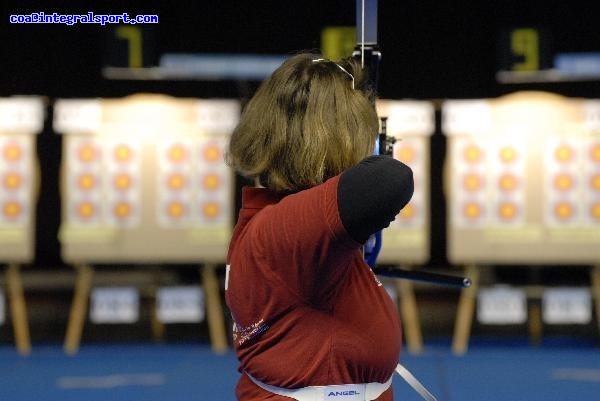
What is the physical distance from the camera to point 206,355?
470 cm

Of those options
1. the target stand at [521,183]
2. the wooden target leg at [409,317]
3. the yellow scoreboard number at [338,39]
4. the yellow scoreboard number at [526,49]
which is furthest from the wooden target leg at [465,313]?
the yellow scoreboard number at [338,39]

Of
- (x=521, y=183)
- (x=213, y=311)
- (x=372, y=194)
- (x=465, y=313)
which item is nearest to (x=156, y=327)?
(x=213, y=311)

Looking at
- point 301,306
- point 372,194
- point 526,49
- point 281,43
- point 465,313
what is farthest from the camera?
point 281,43

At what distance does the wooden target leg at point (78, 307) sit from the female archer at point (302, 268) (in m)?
3.94

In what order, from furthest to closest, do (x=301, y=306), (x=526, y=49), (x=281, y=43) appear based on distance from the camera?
(x=281, y=43)
(x=526, y=49)
(x=301, y=306)

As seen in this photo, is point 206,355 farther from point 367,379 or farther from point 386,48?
point 367,379

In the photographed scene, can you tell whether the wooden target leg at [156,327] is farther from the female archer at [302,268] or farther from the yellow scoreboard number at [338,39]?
the female archer at [302,268]

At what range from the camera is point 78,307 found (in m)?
4.82

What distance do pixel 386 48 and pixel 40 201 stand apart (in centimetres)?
233

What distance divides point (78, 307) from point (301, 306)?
406cm

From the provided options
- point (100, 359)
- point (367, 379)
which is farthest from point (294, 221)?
point (100, 359)

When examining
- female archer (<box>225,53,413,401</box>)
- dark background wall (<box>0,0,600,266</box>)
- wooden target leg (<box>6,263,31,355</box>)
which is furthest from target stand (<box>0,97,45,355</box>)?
female archer (<box>225,53,413,401</box>)

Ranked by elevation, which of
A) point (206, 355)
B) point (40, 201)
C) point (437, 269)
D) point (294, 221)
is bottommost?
point (206, 355)

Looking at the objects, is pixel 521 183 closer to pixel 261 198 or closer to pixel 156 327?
pixel 156 327
